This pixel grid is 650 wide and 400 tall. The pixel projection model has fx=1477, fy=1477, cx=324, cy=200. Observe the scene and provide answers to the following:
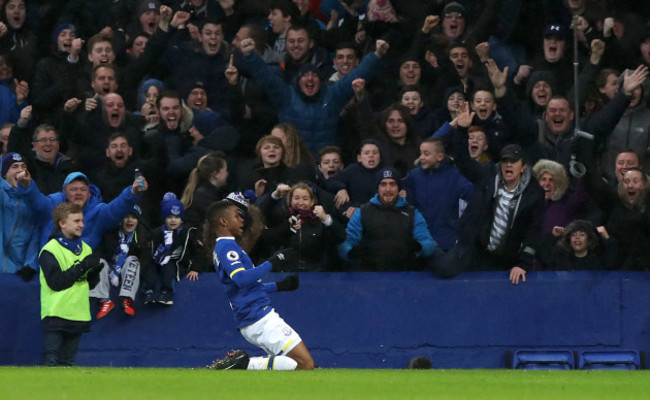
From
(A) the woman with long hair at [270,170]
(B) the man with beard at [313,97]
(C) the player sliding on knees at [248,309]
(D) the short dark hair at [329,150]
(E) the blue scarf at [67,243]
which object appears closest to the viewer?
(C) the player sliding on knees at [248,309]

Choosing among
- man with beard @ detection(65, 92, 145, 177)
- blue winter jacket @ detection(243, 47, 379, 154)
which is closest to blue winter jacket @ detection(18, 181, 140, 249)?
man with beard @ detection(65, 92, 145, 177)

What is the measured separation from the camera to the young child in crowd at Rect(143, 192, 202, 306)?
1603cm

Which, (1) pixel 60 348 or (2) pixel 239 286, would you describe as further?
(1) pixel 60 348

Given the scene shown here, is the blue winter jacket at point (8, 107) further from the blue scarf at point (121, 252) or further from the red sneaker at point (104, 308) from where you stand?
the red sneaker at point (104, 308)

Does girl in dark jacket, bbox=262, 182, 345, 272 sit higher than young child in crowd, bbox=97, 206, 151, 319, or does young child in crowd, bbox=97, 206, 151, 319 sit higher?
girl in dark jacket, bbox=262, 182, 345, 272

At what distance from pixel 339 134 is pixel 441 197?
7.92 ft

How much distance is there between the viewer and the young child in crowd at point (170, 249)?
16.0 metres

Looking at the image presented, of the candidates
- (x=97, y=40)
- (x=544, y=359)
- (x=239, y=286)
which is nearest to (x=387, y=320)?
(x=544, y=359)

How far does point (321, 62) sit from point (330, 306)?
4289 millimetres

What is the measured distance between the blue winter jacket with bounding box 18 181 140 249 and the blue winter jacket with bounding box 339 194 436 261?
2318mm

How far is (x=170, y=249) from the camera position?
16031 millimetres

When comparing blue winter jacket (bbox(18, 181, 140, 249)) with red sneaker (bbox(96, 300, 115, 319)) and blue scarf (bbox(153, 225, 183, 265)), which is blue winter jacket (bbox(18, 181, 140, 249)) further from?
red sneaker (bbox(96, 300, 115, 319))

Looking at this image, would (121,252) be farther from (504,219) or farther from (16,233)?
(504,219)

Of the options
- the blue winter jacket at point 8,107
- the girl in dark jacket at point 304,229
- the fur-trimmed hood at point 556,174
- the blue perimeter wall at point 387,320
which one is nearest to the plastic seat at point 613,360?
the blue perimeter wall at point 387,320
